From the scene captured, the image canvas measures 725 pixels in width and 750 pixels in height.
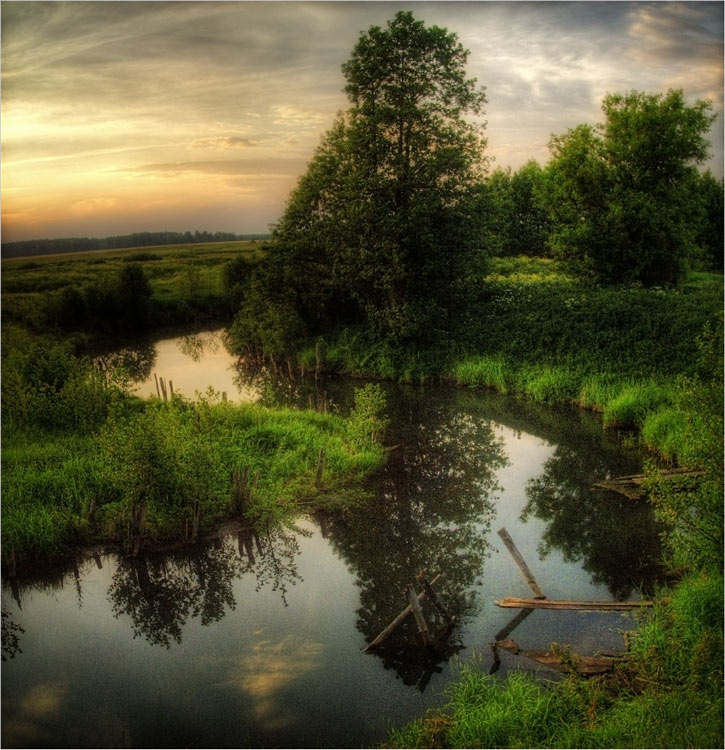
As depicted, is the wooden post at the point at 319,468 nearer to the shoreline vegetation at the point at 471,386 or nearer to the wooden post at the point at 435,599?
the shoreline vegetation at the point at 471,386

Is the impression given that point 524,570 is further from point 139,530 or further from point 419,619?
point 139,530

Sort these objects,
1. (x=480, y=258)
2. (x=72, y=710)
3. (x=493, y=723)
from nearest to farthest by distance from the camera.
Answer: (x=493, y=723) → (x=72, y=710) → (x=480, y=258)

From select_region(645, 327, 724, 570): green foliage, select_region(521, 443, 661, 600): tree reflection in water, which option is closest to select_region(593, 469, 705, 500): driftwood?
select_region(521, 443, 661, 600): tree reflection in water

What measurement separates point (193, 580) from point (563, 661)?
6.88 m

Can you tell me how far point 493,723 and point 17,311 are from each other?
91.8 ft

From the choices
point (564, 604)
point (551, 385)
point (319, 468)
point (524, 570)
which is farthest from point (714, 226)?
point (564, 604)

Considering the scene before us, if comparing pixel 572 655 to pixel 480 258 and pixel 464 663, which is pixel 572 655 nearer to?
pixel 464 663

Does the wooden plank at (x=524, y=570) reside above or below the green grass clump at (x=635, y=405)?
below

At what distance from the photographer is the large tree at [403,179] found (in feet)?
87.7

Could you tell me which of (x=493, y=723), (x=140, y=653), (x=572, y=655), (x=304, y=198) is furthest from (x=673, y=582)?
(x=304, y=198)

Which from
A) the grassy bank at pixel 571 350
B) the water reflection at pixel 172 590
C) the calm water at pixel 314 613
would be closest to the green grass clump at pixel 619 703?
the calm water at pixel 314 613

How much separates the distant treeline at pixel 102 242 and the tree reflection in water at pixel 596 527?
1180cm

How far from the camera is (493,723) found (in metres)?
8.05

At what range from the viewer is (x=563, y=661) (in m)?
8.73
